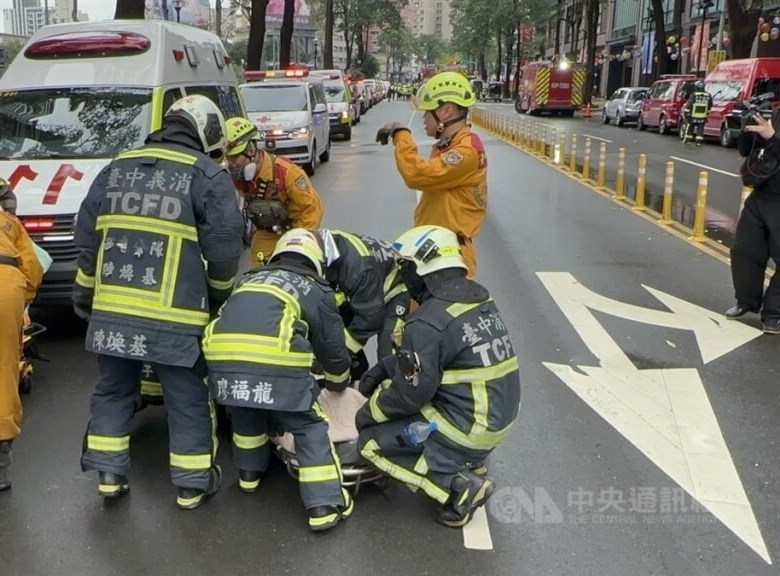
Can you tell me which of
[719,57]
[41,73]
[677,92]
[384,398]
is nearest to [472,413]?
[384,398]

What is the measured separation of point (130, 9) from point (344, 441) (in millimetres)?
11842

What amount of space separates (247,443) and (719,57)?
36023 mm

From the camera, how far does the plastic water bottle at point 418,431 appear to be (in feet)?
12.4

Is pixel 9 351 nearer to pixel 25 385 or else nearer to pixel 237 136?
pixel 25 385

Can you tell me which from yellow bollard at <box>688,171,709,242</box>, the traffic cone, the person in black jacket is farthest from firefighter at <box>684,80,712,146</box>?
the person in black jacket

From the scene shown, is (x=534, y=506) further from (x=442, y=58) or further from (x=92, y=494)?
(x=442, y=58)

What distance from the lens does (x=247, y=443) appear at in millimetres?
4035

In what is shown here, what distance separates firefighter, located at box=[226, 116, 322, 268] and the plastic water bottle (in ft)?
6.64

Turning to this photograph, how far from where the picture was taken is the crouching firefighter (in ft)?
12.1

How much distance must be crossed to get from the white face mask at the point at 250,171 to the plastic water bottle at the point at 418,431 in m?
2.36

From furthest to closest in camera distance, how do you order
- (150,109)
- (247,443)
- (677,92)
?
(677,92) → (150,109) → (247,443)

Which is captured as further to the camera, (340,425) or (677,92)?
(677,92)

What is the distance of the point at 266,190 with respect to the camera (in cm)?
564

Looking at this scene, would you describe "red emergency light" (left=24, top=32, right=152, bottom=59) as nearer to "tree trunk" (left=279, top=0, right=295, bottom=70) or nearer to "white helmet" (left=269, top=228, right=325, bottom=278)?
"white helmet" (left=269, top=228, right=325, bottom=278)
